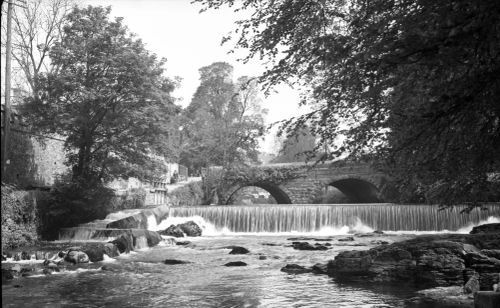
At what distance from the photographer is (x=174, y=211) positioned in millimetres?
28953

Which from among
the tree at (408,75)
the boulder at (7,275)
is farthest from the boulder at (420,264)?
the boulder at (7,275)

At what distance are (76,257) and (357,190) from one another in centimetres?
3268

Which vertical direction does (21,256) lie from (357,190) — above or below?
below

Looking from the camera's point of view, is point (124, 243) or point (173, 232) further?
point (173, 232)

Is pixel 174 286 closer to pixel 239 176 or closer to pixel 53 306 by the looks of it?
pixel 53 306

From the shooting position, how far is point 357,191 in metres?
43.4

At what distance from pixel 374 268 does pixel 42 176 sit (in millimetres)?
19427

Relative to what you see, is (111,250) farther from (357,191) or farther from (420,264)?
(357,191)

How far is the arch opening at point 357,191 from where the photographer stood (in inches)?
1578

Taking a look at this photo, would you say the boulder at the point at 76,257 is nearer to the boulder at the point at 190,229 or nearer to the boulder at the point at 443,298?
the boulder at the point at 190,229

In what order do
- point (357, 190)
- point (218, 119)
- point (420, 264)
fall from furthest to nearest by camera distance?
point (218, 119) < point (357, 190) < point (420, 264)

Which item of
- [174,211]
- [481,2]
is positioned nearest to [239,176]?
[174,211]

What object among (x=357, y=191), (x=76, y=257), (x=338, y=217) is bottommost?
(x=76, y=257)

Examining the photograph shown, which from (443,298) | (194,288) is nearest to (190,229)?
(194,288)
